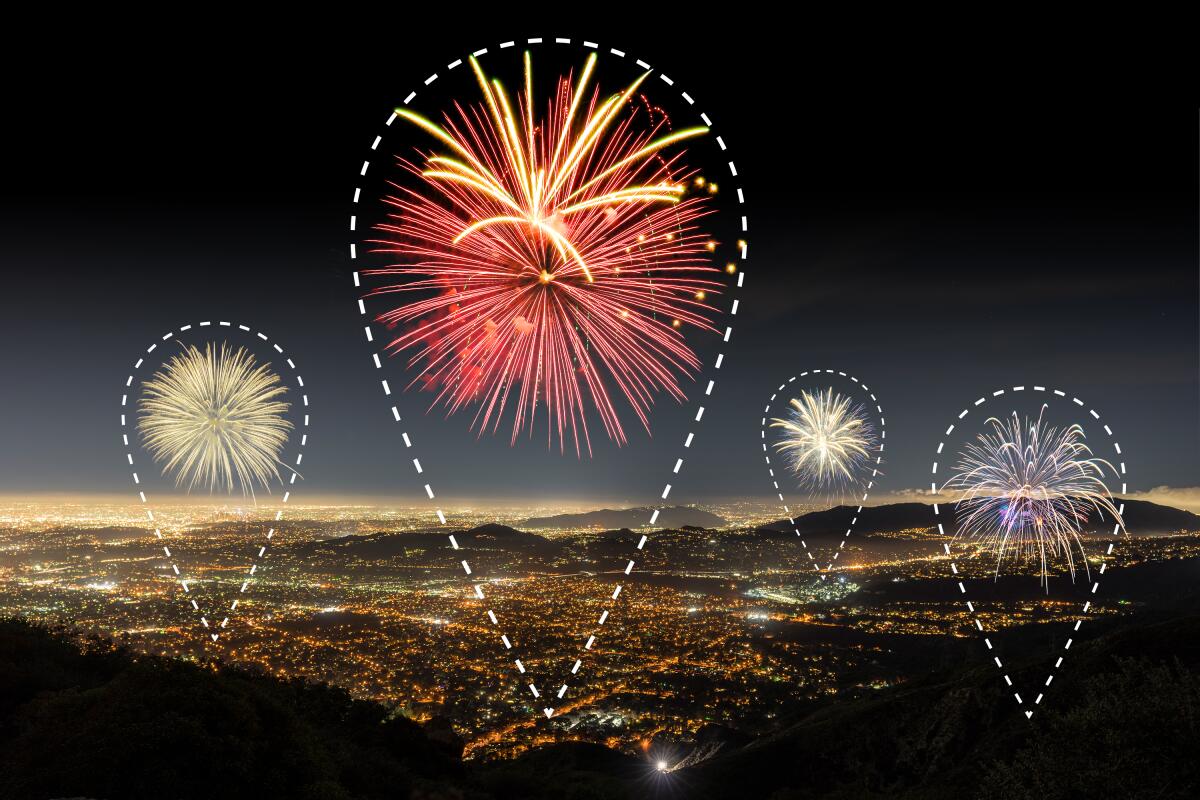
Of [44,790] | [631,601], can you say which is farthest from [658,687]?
[44,790]

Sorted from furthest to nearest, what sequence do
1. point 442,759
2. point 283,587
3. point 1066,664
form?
point 283,587 < point 1066,664 < point 442,759

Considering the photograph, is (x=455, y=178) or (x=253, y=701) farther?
(x=253, y=701)

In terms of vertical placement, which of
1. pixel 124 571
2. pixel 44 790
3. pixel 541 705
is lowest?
pixel 541 705

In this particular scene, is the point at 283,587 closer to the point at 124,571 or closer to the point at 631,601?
the point at 124,571

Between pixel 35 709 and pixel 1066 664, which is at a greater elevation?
pixel 35 709

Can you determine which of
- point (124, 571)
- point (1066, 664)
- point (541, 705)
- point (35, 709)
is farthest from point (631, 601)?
point (35, 709)

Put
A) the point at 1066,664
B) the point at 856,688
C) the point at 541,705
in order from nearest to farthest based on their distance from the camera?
the point at 1066,664
the point at 541,705
the point at 856,688

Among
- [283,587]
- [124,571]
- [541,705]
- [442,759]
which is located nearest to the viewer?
[442,759]

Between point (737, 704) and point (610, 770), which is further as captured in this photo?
point (737, 704)

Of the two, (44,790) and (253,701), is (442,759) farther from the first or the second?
(44,790)
